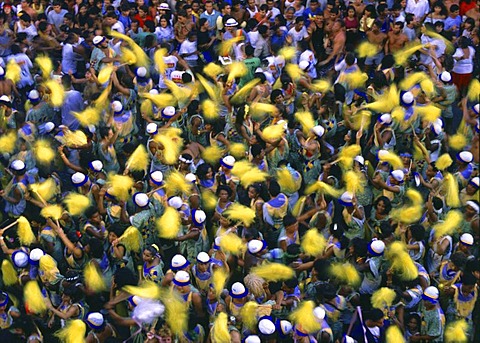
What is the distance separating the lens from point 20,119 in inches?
376

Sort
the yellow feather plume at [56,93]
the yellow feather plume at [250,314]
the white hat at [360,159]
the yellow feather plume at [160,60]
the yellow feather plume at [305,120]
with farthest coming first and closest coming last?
the yellow feather plume at [160,60], the yellow feather plume at [56,93], the yellow feather plume at [305,120], the white hat at [360,159], the yellow feather plume at [250,314]

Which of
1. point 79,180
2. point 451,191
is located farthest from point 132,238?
point 451,191

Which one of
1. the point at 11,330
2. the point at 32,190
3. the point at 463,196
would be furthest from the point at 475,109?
the point at 11,330

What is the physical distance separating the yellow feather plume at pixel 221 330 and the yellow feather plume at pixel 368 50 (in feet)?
19.8

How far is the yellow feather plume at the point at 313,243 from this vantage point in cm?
754

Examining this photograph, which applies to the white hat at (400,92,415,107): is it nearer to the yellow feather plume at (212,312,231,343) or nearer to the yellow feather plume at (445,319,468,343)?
the yellow feather plume at (445,319,468,343)

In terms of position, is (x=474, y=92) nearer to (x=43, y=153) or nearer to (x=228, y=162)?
(x=228, y=162)

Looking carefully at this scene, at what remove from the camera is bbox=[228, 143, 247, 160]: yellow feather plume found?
926 centimetres

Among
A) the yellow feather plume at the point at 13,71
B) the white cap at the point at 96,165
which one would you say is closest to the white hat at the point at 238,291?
the white cap at the point at 96,165

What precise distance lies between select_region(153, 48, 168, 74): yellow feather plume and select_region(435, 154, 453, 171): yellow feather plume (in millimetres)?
4229

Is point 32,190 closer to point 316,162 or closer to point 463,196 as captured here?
point 316,162

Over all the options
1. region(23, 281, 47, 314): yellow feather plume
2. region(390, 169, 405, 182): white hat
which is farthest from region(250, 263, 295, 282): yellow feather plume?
region(23, 281, 47, 314): yellow feather plume

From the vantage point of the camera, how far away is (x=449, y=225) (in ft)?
25.6

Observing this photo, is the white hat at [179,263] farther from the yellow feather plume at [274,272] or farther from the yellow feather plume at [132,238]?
the yellow feather plume at [132,238]
